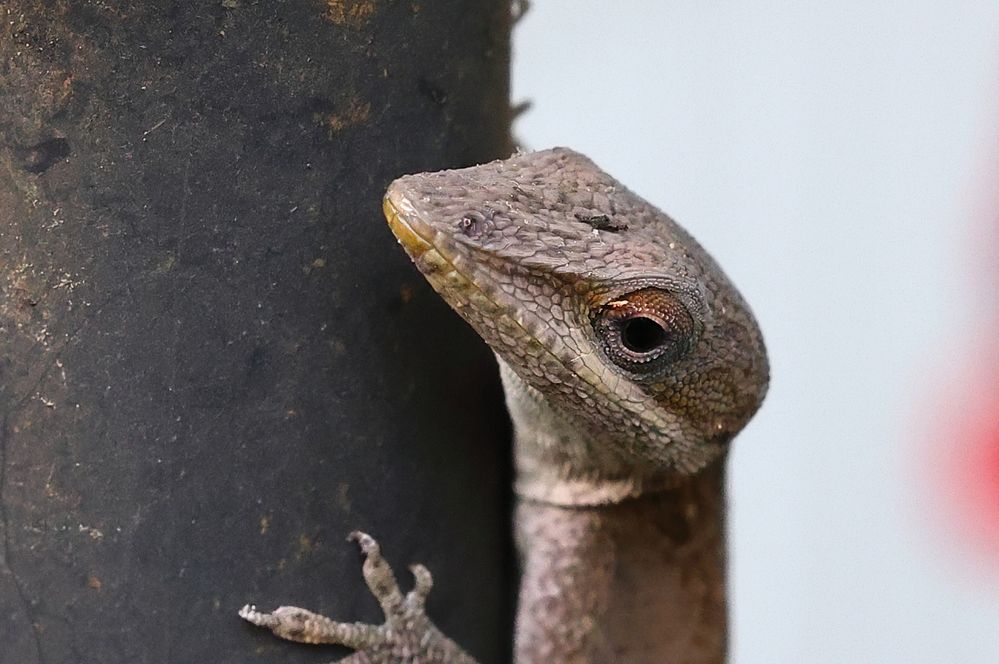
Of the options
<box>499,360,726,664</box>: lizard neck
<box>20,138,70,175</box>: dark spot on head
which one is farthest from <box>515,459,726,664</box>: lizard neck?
<box>20,138,70,175</box>: dark spot on head

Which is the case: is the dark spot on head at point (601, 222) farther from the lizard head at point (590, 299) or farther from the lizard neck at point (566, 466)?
the lizard neck at point (566, 466)

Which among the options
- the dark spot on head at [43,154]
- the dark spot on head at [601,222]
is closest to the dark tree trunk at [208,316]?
the dark spot on head at [43,154]

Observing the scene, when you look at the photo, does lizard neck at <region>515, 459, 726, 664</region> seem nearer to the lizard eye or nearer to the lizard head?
the lizard head

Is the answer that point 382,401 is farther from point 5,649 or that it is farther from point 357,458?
point 5,649

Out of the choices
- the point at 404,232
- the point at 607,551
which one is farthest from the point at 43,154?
the point at 607,551

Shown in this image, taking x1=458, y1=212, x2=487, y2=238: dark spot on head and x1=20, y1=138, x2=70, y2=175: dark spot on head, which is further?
x1=458, y1=212, x2=487, y2=238: dark spot on head
